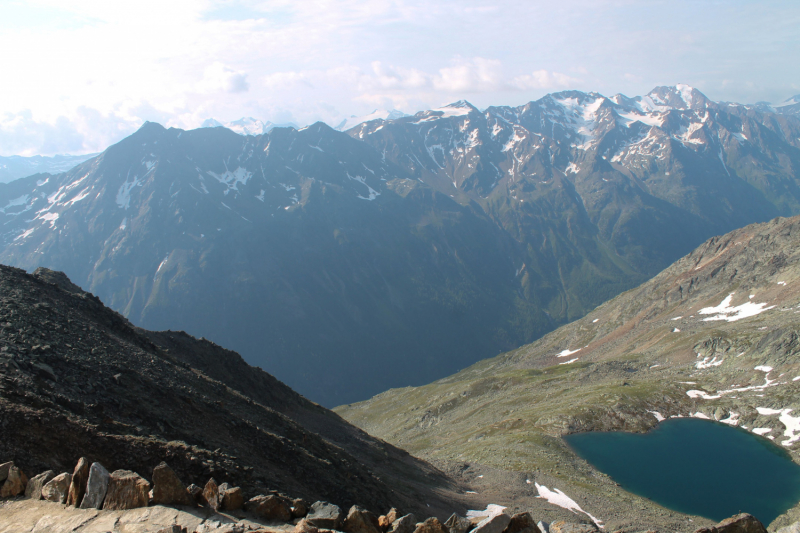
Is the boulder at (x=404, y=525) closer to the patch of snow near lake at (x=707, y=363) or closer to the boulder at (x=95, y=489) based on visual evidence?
the boulder at (x=95, y=489)

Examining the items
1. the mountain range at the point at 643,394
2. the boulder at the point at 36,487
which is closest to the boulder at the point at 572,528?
the boulder at the point at 36,487

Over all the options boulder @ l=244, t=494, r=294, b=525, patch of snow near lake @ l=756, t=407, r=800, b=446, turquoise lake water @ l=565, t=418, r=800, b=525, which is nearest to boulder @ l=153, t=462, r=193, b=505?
boulder @ l=244, t=494, r=294, b=525

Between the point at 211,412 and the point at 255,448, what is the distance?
18.2 feet

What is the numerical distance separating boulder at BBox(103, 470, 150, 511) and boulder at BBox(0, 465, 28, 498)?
3.77 meters

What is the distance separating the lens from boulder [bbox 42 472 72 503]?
604 inches

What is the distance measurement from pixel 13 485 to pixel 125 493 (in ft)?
15.0

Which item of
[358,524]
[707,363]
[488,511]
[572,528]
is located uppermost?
[358,524]

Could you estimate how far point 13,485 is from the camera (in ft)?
52.3

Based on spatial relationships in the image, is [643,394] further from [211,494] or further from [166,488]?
[166,488]

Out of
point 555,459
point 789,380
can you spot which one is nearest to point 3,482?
point 555,459

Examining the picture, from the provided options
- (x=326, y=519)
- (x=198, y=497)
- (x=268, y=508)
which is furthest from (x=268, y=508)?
(x=326, y=519)

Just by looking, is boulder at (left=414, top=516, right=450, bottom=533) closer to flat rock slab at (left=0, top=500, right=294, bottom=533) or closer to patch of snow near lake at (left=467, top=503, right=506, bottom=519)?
flat rock slab at (left=0, top=500, right=294, bottom=533)

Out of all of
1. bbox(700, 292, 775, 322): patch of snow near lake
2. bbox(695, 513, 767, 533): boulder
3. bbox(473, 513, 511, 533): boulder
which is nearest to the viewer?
bbox(695, 513, 767, 533): boulder

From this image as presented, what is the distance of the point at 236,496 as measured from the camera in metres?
16.6
